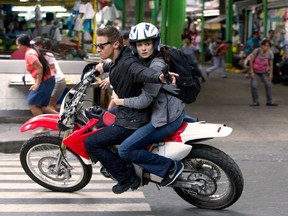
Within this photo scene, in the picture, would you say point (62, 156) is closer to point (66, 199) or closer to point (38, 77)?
point (66, 199)

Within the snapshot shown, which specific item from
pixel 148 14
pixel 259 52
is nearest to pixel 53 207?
pixel 259 52

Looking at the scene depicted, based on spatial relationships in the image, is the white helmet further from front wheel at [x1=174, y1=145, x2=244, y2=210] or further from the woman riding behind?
front wheel at [x1=174, y1=145, x2=244, y2=210]

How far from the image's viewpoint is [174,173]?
6.08 meters

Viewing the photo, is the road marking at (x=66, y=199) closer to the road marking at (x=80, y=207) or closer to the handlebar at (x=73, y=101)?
the road marking at (x=80, y=207)

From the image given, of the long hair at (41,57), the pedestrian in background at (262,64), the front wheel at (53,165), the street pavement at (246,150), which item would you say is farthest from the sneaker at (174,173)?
the pedestrian in background at (262,64)

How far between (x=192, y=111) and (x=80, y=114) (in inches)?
334

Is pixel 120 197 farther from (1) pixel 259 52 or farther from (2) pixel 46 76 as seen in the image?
(1) pixel 259 52

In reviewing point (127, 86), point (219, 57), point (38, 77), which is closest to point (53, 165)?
point (127, 86)

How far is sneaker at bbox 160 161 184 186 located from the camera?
6078 mm

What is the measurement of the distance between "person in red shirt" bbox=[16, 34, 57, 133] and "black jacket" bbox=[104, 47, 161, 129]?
4.31 metres

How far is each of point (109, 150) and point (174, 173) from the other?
65 centimetres

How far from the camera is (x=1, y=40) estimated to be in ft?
45.2

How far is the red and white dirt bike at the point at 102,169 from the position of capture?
6074mm

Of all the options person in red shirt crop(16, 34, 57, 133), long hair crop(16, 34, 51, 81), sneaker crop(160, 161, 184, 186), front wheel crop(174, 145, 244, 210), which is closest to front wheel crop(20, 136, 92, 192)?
sneaker crop(160, 161, 184, 186)
